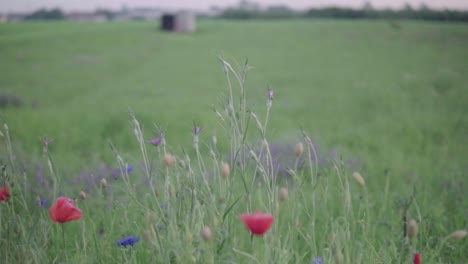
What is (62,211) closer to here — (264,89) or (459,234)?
(459,234)

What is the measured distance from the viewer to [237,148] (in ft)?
6.37

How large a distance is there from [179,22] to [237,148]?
2702cm

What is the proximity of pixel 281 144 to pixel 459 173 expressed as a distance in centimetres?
200

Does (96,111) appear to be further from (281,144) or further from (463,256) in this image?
(463,256)

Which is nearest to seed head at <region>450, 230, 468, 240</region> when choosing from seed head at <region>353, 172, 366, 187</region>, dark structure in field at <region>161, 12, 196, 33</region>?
seed head at <region>353, 172, 366, 187</region>

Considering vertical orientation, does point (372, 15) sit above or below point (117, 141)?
above

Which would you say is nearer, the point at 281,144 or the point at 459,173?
the point at 459,173

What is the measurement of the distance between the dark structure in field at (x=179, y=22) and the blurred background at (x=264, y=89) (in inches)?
175

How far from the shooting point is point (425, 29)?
1847 cm

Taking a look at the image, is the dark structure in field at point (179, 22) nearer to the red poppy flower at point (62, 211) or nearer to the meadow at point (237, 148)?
the meadow at point (237, 148)

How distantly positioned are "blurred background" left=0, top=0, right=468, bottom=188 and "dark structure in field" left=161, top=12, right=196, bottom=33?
4445mm

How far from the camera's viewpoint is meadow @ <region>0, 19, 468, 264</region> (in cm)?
173

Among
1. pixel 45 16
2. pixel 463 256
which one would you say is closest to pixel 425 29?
pixel 45 16

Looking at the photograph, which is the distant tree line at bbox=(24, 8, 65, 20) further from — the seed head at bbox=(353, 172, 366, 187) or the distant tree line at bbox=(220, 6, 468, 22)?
the distant tree line at bbox=(220, 6, 468, 22)
